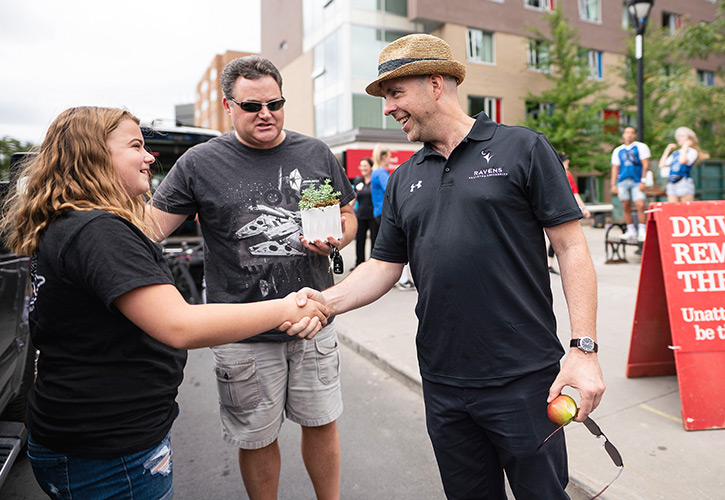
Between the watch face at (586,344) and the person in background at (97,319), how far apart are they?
1115mm

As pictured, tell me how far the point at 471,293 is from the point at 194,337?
0.96m

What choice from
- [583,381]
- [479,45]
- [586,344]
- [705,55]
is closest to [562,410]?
[583,381]

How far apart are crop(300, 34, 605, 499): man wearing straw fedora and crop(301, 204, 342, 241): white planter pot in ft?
1.74

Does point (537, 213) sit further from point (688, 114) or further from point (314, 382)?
point (688, 114)

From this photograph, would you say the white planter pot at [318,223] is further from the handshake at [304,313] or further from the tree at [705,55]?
the tree at [705,55]

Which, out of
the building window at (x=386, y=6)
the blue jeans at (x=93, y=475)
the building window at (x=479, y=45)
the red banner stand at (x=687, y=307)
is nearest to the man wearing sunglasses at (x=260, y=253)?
the blue jeans at (x=93, y=475)

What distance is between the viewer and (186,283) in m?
7.25

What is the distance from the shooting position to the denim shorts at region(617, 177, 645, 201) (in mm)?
9242

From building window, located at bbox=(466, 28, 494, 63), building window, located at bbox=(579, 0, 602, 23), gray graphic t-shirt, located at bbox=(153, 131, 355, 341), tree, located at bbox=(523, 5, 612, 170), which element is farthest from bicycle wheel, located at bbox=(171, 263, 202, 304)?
building window, located at bbox=(579, 0, 602, 23)

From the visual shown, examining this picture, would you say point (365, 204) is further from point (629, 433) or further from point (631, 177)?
point (629, 433)

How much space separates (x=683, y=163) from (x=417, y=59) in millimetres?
8526

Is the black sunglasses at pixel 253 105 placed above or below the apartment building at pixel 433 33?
below

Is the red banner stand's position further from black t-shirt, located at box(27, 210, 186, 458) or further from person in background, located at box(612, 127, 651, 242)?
person in background, located at box(612, 127, 651, 242)

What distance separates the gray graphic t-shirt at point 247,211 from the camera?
2424 millimetres
